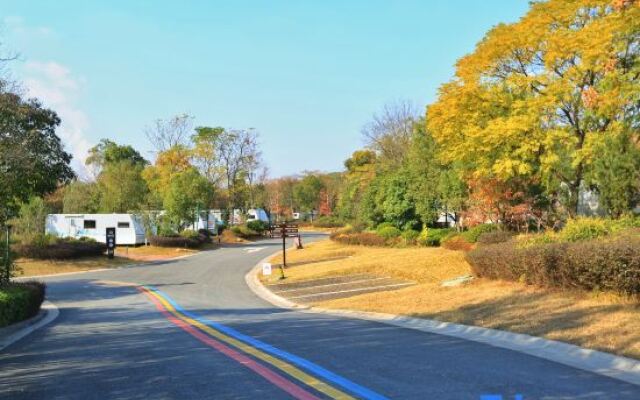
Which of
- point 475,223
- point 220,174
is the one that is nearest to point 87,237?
point 220,174

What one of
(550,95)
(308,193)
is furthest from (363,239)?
(308,193)

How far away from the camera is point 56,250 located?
3834 cm

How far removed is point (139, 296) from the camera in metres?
23.8

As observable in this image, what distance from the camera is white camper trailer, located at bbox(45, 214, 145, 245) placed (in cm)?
4706

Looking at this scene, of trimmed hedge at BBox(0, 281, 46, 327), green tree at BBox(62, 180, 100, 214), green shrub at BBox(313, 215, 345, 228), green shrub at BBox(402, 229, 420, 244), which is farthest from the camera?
green shrub at BBox(313, 215, 345, 228)

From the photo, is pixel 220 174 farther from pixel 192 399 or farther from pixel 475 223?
pixel 192 399

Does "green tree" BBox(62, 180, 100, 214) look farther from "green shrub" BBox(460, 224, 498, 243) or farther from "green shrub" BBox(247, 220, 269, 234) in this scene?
"green shrub" BBox(460, 224, 498, 243)

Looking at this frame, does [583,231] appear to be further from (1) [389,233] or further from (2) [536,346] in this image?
(1) [389,233]

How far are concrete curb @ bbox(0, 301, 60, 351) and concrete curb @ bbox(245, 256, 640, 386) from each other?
A: 290 inches

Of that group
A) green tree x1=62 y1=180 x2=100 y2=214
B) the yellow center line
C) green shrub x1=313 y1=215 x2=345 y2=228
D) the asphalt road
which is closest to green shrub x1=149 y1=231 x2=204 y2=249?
green tree x1=62 y1=180 x2=100 y2=214

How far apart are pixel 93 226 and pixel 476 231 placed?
101 ft

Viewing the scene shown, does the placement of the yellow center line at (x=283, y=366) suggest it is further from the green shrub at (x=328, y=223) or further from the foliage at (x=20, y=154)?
the green shrub at (x=328, y=223)

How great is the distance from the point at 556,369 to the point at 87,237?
144ft

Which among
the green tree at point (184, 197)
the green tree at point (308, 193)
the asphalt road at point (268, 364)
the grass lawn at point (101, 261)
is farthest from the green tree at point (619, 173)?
the green tree at point (308, 193)
